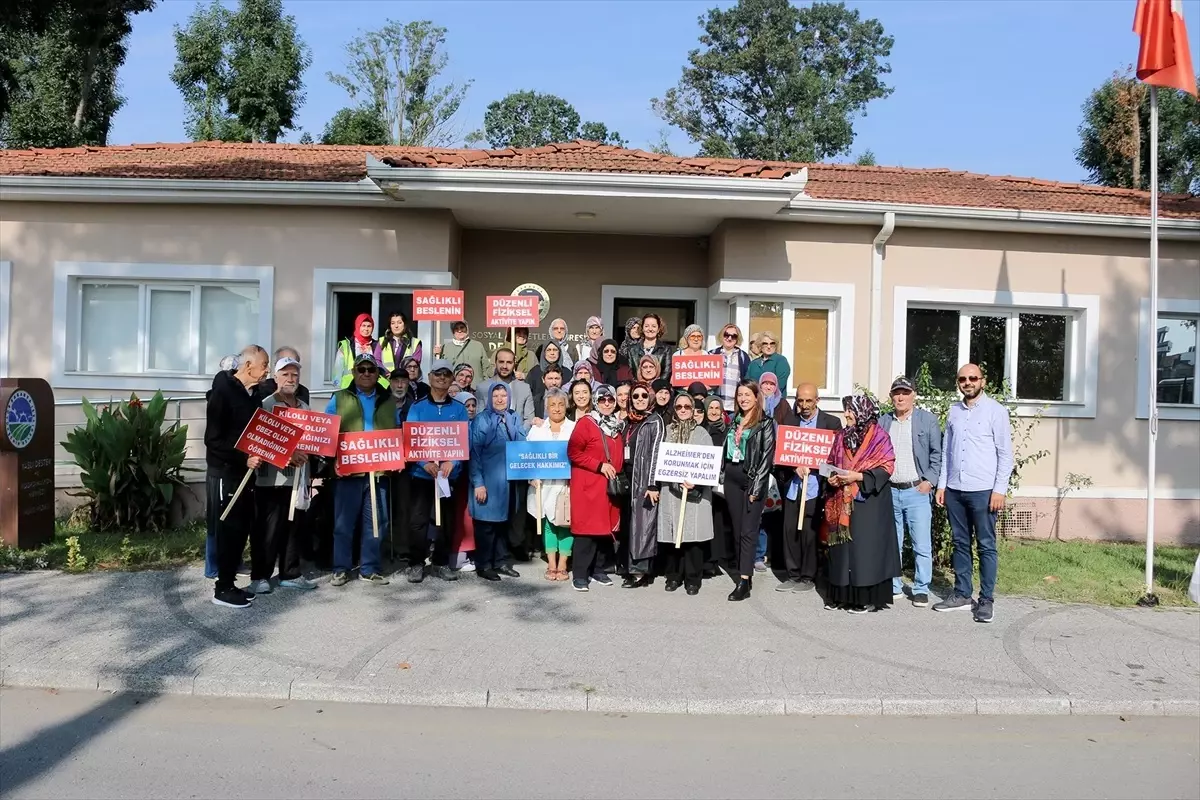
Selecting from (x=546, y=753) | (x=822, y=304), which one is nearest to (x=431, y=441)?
(x=546, y=753)

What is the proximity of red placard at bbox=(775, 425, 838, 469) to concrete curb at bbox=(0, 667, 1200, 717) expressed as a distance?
253 cm

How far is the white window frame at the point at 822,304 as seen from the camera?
11.5 metres

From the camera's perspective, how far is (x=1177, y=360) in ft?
39.1

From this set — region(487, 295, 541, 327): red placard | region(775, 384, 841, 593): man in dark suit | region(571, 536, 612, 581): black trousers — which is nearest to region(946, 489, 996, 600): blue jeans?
region(775, 384, 841, 593): man in dark suit

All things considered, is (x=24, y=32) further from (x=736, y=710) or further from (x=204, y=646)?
(x=736, y=710)

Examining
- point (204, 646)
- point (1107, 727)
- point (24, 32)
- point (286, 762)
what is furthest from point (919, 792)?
point (24, 32)

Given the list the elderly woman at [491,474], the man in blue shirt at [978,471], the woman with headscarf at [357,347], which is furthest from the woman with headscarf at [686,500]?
the woman with headscarf at [357,347]

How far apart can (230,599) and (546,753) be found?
11.7ft

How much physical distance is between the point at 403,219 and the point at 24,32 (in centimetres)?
434

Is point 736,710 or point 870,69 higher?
point 870,69

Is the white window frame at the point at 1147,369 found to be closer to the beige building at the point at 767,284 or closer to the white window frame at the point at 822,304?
the beige building at the point at 767,284

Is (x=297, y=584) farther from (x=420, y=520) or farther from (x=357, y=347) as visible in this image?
(x=357, y=347)

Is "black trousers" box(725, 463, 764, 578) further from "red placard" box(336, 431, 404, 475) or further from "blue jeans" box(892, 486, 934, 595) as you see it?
"red placard" box(336, 431, 404, 475)

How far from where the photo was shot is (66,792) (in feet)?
13.7
